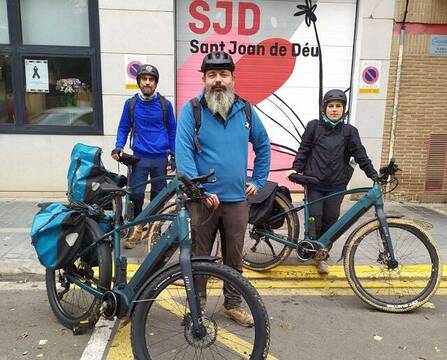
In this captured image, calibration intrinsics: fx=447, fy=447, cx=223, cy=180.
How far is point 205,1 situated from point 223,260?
4867 millimetres

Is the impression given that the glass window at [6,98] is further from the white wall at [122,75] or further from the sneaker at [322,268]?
the sneaker at [322,268]

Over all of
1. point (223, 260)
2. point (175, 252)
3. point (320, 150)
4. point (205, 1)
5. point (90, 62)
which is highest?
point (205, 1)

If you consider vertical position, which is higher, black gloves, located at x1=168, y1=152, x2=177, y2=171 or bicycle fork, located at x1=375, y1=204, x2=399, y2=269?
black gloves, located at x1=168, y1=152, x2=177, y2=171

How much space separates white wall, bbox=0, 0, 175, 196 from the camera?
6758 millimetres

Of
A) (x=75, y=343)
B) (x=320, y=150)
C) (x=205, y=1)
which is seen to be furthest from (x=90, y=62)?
(x=75, y=343)

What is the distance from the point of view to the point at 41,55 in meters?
6.92

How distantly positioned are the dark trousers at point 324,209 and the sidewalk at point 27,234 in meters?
0.55

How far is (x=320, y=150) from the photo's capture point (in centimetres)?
425

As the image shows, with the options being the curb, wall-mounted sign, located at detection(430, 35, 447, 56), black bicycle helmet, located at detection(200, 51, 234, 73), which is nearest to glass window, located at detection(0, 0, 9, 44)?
the curb

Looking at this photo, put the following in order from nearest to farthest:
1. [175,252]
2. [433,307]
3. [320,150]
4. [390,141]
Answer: [175,252]
[433,307]
[320,150]
[390,141]

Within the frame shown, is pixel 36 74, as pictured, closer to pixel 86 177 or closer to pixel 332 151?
pixel 86 177

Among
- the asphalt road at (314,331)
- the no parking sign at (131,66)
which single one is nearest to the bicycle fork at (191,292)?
the asphalt road at (314,331)

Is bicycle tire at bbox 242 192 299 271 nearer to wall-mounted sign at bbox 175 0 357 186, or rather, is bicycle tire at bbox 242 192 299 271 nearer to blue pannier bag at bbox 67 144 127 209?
blue pannier bag at bbox 67 144 127 209

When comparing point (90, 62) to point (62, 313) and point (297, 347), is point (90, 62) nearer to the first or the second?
point (62, 313)
